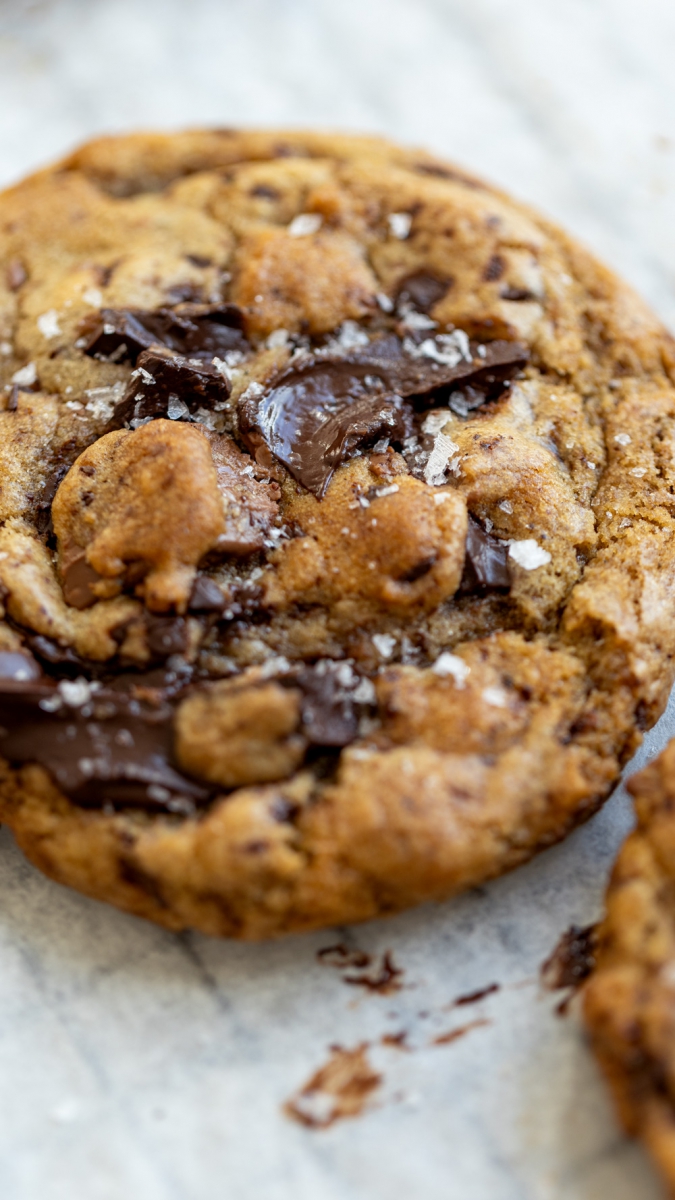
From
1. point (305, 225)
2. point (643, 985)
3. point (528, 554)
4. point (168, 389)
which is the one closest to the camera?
point (643, 985)

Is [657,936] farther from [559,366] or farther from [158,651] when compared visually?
[559,366]

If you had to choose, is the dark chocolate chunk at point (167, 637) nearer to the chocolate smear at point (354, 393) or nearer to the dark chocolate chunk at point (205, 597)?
the dark chocolate chunk at point (205, 597)

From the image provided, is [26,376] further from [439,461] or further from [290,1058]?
[290,1058]

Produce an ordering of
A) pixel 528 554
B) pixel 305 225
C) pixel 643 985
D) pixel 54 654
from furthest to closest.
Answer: pixel 305 225
pixel 528 554
pixel 54 654
pixel 643 985

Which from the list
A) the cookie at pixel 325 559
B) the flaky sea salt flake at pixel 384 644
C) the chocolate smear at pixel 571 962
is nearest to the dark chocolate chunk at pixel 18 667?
the cookie at pixel 325 559

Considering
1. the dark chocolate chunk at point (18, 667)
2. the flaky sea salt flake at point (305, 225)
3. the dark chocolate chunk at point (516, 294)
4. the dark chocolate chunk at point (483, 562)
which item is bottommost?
the dark chocolate chunk at point (18, 667)

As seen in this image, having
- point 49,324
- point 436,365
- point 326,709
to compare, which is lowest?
point 326,709

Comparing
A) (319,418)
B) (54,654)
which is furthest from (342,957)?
(319,418)
